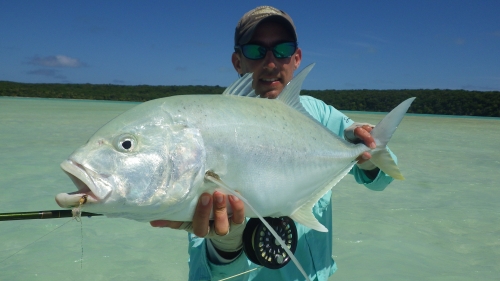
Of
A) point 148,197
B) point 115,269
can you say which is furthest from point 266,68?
point 115,269

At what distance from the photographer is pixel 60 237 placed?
4.16 meters

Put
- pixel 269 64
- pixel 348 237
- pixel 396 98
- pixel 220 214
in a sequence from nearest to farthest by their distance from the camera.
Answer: pixel 220 214
pixel 269 64
pixel 348 237
pixel 396 98

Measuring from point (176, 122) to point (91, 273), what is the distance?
251 cm

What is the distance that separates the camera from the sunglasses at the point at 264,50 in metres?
2.94

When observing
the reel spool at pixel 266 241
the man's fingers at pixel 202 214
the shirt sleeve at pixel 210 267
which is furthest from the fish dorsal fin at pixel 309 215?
the man's fingers at pixel 202 214

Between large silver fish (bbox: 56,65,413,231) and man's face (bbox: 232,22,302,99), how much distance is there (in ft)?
2.54

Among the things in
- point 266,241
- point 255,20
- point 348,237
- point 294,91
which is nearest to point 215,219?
point 266,241

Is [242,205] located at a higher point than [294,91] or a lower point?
lower

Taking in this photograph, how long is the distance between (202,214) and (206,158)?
27 cm

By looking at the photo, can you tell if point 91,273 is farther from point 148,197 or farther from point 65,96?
point 65,96

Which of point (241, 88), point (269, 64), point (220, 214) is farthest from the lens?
point (269, 64)

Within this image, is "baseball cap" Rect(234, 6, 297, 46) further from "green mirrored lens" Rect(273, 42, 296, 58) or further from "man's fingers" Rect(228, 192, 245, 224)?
"man's fingers" Rect(228, 192, 245, 224)

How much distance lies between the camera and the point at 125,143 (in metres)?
1.57

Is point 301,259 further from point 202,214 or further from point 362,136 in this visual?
point 202,214
